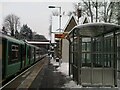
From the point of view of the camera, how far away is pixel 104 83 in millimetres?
14188

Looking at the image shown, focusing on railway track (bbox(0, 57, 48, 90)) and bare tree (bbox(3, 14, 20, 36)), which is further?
bare tree (bbox(3, 14, 20, 36))

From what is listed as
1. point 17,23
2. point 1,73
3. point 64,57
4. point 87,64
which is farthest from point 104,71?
point 17,23

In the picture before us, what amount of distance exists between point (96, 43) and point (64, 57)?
3288cm

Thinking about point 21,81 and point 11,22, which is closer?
point 21,81

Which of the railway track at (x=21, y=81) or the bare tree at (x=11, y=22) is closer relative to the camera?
the railway track at (x=21, y=81)

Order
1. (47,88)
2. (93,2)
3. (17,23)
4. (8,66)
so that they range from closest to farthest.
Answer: (47,88) → (8,66) → (93,2) → (17,23)

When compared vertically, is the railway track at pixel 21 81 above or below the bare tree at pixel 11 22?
below

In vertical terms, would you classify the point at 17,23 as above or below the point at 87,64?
above

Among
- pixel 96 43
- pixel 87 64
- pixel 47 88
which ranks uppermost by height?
pixel 96 43

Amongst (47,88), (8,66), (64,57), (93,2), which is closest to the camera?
(47,88)

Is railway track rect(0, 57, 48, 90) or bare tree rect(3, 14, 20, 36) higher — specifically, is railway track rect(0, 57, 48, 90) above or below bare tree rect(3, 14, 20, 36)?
below

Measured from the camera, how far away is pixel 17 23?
7694cm

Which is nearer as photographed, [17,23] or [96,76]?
[96,76]

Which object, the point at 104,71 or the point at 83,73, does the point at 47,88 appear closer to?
the point at 83,73
